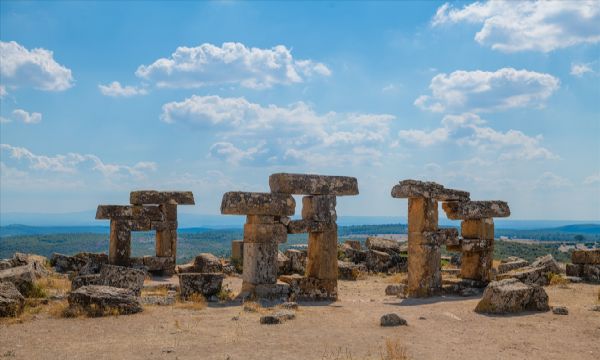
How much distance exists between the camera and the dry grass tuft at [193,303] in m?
13.0

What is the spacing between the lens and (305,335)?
10.4 m

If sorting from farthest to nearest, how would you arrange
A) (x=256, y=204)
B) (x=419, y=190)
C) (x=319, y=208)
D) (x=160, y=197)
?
(x=160, y=197), (x=419, y=190), (x=319, y=208), (x=256, y=204)

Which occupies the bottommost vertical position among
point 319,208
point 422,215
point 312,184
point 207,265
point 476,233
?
point 207,265

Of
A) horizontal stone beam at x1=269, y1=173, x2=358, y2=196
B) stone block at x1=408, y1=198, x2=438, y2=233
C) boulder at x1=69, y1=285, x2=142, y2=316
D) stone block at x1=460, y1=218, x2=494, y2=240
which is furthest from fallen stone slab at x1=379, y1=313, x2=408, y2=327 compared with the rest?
stone block at x1=460, y1=218, x2=494, y2=240

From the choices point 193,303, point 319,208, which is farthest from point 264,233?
point 193,303

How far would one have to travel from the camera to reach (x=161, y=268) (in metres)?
22.5

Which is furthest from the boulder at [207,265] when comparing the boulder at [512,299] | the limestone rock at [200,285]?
the boulder at [512,299]

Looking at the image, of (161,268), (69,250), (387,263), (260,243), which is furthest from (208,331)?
(69,250)

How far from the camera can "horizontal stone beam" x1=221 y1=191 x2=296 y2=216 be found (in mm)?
14461

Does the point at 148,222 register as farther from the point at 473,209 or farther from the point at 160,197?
the point at 473,209

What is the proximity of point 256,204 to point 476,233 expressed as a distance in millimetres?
7283

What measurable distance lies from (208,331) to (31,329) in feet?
10.5

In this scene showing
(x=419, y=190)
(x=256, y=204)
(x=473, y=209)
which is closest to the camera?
(x=256, y=204)

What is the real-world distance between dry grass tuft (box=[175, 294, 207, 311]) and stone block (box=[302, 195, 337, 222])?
11.4 ft
